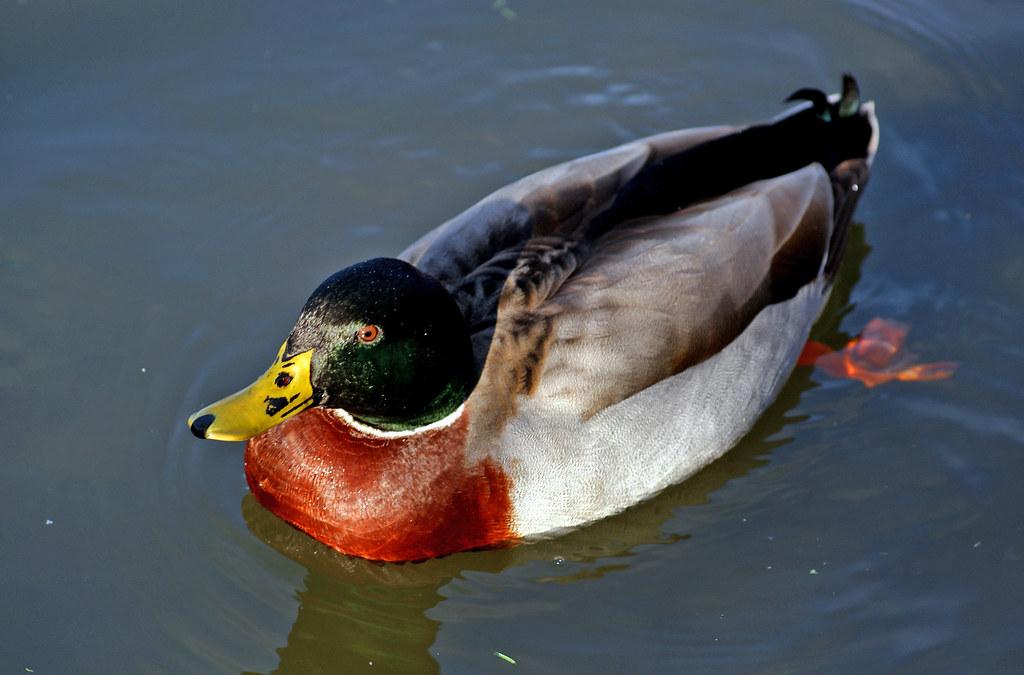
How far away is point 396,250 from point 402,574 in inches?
74.2

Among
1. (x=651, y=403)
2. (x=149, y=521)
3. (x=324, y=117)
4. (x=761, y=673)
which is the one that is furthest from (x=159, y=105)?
(x=761, y=673)

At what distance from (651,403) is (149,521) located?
6.85ft

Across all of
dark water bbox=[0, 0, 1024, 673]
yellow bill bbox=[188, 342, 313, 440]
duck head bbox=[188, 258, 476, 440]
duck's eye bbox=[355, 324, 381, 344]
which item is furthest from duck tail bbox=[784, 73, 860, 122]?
yellow bill bbox=[188, 342, 313, 440]

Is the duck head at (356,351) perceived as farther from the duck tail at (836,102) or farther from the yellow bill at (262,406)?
the duck tail at (836,102)

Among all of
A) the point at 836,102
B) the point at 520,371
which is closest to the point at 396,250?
the point at 520,371

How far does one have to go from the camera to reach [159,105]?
23.5 feet

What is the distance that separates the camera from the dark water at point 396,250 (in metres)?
5.09

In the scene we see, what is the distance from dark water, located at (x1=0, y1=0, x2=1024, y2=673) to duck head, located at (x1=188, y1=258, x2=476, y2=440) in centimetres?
87

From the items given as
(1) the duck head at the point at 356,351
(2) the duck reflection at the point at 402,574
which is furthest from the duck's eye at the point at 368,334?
(2) the duck reflection at the point at 402,574

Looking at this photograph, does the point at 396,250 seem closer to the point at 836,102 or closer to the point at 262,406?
the point at 262,406

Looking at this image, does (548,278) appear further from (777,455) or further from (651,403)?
(777,455)

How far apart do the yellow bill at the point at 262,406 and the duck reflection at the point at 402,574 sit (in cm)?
87

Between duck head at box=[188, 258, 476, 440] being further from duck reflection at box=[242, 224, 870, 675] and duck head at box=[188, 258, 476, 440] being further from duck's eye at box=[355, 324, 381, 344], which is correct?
duck reflection at box=[242, 224, 870, 675]

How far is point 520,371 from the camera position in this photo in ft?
16.5
